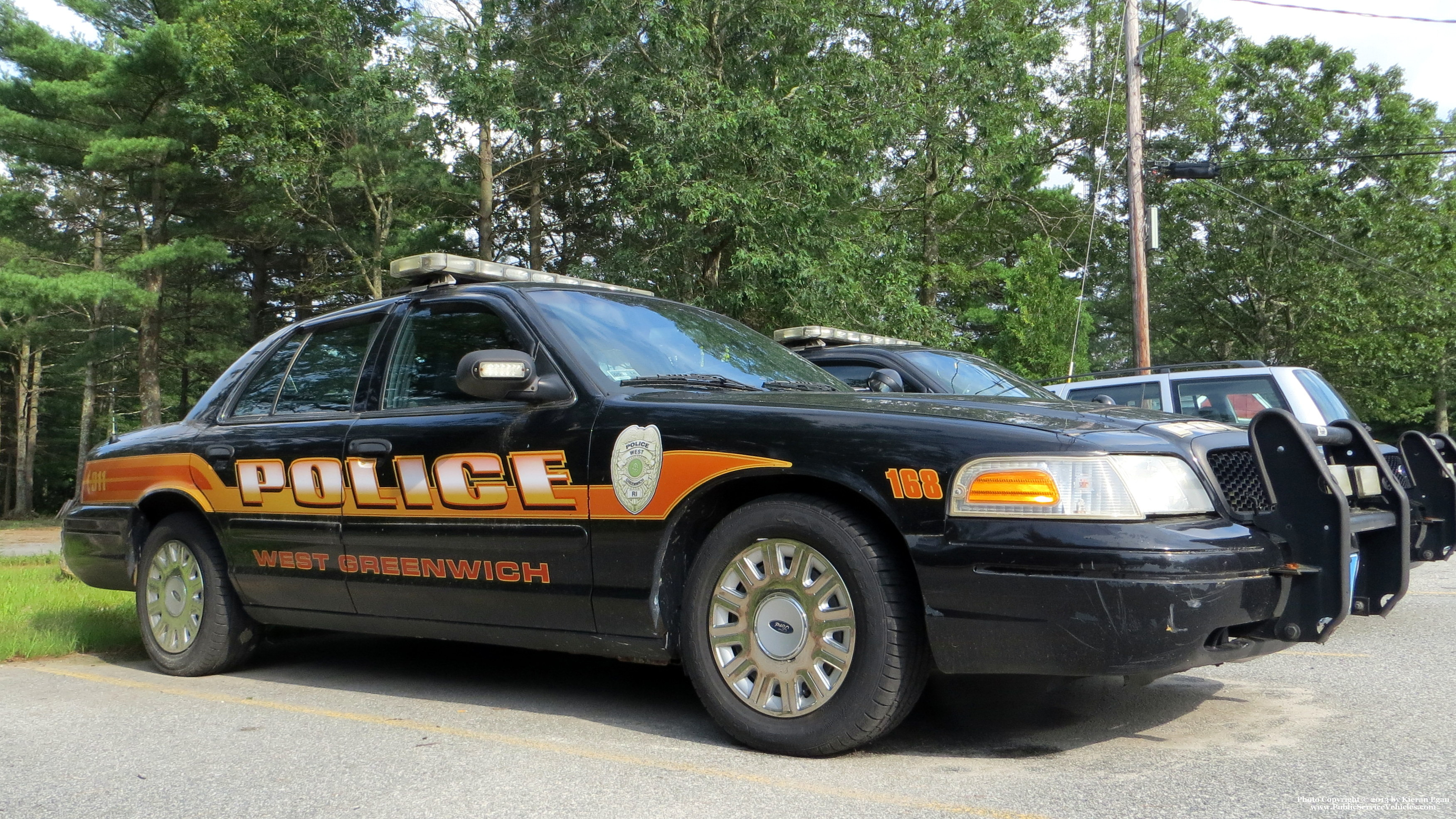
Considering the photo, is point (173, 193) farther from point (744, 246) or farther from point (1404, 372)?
point (1404, 372)

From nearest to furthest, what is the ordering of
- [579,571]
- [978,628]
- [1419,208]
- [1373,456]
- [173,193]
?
[978,628] → [1373,456] → [579,571] → [173,193] → [1419,208]

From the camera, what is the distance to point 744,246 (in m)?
18.8

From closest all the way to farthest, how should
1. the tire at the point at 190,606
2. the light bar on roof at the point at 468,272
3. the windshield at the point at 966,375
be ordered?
the light bar on roof at the point at 468,272
the tire at the point at 190,606
the windshield at the point at 966,375

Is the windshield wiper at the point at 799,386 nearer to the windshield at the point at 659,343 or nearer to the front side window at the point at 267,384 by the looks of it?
the windshield at the point at 659,343

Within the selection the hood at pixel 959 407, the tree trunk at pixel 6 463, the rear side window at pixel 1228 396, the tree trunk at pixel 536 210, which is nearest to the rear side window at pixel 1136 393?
the rear side window at pixel 1228 396

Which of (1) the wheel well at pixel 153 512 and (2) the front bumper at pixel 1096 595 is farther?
(1) the wheel well at pixel 153 512

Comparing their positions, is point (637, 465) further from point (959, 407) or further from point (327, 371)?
point (327, 371)

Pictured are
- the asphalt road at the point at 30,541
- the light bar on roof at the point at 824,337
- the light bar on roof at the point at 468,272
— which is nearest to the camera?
the light bar on roof at the point at 468,272

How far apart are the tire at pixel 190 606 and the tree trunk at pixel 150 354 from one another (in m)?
22.3

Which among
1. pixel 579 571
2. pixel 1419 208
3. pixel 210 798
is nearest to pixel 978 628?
pixel 579 571

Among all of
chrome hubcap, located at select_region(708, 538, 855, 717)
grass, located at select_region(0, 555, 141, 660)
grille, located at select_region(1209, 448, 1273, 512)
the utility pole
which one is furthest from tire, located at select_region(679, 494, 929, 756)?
the utility pole

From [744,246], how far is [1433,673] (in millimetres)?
14716

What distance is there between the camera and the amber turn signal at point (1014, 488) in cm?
325

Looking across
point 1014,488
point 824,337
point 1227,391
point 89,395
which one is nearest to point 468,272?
point 1014,488
